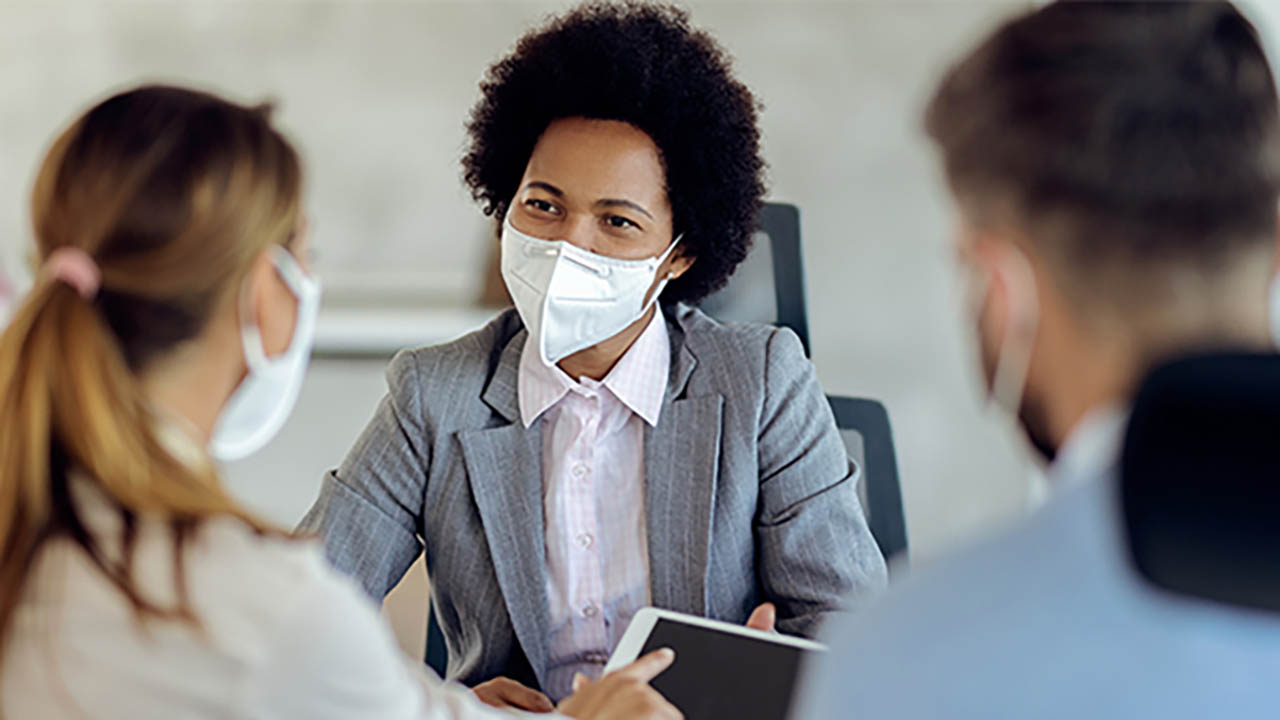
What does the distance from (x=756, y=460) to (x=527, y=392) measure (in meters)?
0.33

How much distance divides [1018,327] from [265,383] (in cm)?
64

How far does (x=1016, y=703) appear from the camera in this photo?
2.11 ft

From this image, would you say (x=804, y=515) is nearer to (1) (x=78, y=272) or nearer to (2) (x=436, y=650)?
(2) (x=436, y=650)

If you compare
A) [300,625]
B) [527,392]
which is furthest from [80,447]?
[527,392]

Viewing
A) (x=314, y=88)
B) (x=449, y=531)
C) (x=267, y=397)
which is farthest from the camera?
(x=314, y=88)

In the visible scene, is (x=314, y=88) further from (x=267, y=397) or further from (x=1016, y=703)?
(x=1016, y=703)

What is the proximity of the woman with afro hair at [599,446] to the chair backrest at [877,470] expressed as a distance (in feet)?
1.11

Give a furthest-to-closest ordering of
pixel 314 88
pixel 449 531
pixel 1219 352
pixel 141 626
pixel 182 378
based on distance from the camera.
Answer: pixel 314 88 < pixel 449 531 < pixel 182 378 < pixel 141 626 < pixel 1219 352

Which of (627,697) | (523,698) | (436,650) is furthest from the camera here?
(436,650)

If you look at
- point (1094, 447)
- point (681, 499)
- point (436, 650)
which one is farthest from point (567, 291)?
point (1094, 447)

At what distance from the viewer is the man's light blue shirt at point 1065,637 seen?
617 millimetres

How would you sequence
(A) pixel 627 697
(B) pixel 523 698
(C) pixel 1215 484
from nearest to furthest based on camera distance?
(C) pixel 1215 484, (A) pixel 627 697, (B) pixel 523 698

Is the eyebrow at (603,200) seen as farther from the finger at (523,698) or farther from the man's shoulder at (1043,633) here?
the man's shoulder at (1043,633)

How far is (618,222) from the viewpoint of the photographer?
161 centimetres
